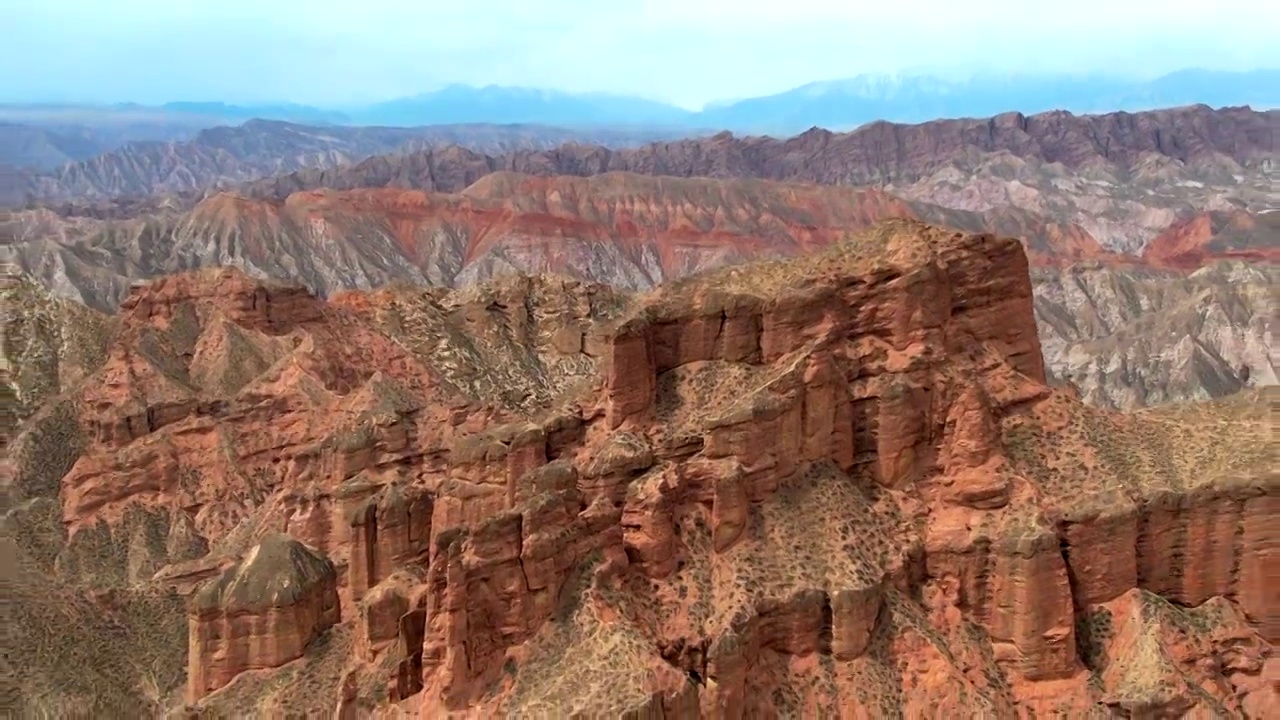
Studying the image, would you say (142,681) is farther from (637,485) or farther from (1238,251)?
(1238,251)

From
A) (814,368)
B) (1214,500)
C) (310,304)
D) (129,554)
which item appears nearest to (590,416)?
(814,368)

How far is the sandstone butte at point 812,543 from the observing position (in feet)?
83.9

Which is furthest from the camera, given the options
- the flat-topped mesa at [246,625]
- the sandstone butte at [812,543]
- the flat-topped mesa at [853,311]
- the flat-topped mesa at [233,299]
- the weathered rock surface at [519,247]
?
the weathered rock surface at [519,247]

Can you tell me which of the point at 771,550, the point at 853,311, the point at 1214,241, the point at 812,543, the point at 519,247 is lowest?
the point at 519,247

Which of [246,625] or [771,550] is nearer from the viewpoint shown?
[771,550]

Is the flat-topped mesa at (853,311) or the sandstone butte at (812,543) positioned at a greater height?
the flat-topped mesa at (853,311)

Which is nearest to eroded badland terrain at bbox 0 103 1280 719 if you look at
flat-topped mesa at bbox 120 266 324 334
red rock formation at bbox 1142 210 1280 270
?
flat-topped mesa at bbox 120 266 324 334

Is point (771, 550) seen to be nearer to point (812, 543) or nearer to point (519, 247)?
point (812, 543)

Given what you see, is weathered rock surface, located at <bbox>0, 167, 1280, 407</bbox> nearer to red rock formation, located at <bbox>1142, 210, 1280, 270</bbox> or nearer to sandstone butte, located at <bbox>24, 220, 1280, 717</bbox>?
red rock formation, located at <bbox>1142, 210, 1280, 270</bbox>

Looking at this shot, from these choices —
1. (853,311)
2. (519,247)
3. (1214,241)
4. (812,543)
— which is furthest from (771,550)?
(1214,241)

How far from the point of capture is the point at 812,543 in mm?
27875

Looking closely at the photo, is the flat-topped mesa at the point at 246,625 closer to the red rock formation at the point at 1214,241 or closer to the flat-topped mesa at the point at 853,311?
the flat-topped mesa at the point at 853,311

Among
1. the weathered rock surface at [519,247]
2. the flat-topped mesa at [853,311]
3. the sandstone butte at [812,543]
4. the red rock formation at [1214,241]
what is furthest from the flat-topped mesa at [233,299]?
the red rock formation at [1214,241]

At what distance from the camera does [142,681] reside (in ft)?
121
